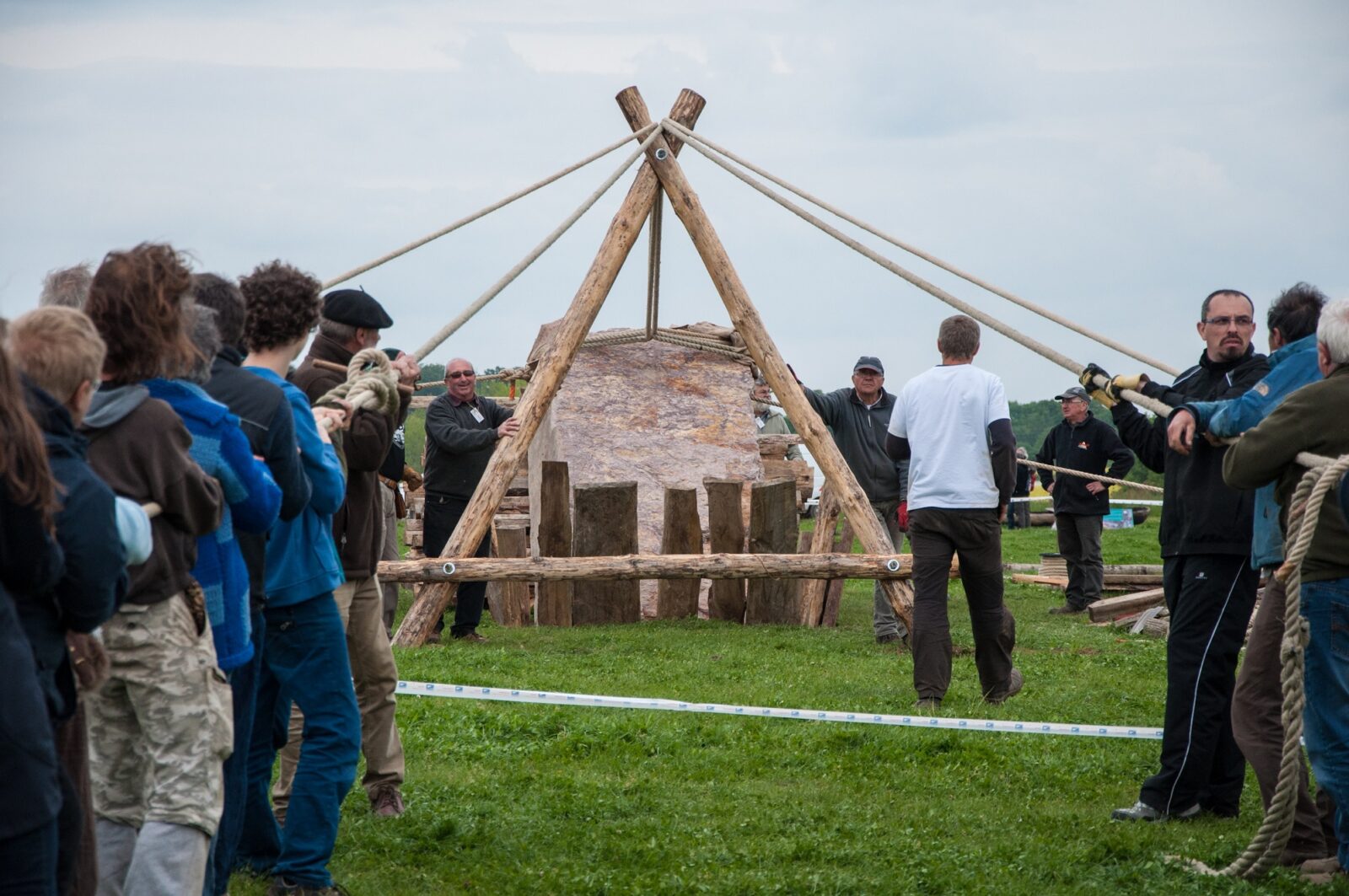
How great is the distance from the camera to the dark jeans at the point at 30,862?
2.37 m

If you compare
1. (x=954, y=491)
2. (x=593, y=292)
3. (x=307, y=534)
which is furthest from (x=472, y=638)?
(x=307, y=534)

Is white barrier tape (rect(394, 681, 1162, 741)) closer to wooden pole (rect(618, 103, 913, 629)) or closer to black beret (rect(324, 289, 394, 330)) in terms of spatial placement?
black beret (rect(324, 289, 394, 330))

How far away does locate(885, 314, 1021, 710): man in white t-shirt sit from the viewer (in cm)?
697

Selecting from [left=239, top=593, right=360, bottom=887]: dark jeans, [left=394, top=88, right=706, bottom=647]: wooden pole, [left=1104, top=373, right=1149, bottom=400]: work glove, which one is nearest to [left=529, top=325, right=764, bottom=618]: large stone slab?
[left=394, top=88, right=706, bottom=647]: wooden pole

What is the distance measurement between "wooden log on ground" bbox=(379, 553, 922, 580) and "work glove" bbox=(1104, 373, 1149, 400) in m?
3.43

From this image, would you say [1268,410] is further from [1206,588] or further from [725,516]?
[725,516]

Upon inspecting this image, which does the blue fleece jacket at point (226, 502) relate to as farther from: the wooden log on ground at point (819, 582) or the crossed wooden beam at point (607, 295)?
the wooden log on ground at point (819, 582)

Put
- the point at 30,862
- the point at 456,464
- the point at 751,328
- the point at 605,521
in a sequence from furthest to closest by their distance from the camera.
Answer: the point at 605,521 → the point at 456,464 → the point at 751,328 → the point at 30,862

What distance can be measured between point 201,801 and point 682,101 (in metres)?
7.18

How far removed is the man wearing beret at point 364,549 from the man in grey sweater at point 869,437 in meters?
5.65

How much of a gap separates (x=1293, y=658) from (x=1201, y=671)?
876 mm

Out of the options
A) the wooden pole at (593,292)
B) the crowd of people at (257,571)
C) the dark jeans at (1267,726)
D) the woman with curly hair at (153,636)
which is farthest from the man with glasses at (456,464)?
the woman with curly hair at (153,636)

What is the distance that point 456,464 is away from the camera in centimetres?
1002

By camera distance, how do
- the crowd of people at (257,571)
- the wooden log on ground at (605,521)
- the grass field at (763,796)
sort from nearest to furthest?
the crowd of people at (257,571)
the grass field at (763,796)
the wooden log on ground at (605,521)
